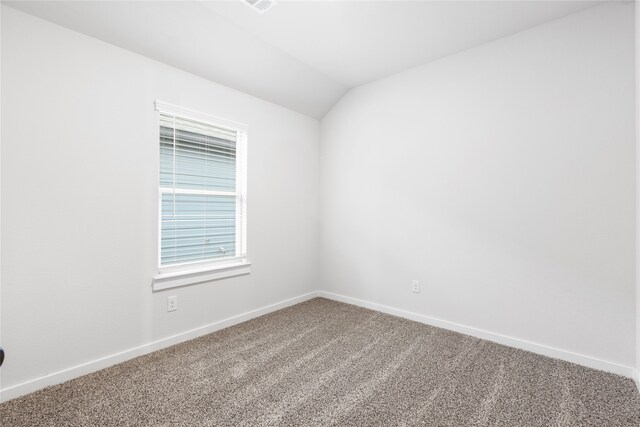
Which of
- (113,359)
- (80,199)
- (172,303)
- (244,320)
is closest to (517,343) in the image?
(244,320)

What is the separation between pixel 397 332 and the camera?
271cm

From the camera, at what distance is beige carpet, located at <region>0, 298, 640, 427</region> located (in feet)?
5.22

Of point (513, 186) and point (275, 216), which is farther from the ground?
point (513, 186)

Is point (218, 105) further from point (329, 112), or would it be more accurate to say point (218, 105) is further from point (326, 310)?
point (326, 310)

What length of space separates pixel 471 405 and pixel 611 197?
170cm

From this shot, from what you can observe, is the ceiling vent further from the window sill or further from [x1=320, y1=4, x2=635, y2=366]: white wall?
the window sill

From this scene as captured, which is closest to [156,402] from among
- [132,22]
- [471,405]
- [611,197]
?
[471,405]

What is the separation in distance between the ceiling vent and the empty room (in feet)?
0.06

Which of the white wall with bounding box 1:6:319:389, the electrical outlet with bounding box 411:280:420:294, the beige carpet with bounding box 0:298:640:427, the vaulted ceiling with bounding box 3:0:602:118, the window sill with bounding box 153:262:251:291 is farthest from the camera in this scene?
the electrical outlet with bounding box 411:280:420:294

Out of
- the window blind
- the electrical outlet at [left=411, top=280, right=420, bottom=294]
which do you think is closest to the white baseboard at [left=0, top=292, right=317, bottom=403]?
the window blind

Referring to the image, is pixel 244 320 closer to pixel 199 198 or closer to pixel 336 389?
pixel 199 198

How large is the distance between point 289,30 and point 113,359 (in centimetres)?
282

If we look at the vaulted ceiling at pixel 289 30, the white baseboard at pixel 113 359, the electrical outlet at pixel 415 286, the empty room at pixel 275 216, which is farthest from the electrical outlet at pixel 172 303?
the electrical outlet at pixel 415 286

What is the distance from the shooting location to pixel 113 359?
212 cm
